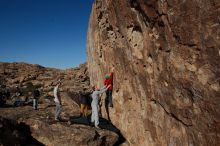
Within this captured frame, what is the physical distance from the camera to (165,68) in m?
9.52

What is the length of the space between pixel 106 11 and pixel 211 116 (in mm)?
8317

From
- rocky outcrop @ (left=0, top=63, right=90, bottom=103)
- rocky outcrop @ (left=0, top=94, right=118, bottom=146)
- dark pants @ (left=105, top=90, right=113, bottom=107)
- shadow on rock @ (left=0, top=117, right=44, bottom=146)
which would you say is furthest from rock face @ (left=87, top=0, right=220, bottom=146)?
rocky outcrop @ (left=0, top=63, right=90, bottom=103)

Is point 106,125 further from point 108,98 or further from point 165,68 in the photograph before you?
point 165,68

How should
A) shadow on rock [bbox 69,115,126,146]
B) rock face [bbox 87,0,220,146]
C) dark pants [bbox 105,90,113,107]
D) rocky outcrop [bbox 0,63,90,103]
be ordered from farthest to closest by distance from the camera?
rocky outcrop [bbox 0,63,90,103]
dark pants [bbox 105,90,113,107]
shadow on rock [bbox 69,115,126,146]
rock face [bbox 87,0,220,146]

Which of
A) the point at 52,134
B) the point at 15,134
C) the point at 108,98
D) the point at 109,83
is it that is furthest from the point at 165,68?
the point at 15,134

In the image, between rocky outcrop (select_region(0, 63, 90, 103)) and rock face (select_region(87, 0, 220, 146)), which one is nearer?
rock face (select_region(87, 0, 220, 146))

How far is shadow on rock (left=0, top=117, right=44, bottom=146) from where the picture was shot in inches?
521

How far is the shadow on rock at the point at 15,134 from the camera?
1323 centimetres

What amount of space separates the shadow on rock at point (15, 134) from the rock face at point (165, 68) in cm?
536

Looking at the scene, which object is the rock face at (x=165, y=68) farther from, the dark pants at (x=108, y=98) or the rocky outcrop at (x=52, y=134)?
the rocky outcrop at (x=52, y=134)

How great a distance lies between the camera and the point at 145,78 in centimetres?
1108

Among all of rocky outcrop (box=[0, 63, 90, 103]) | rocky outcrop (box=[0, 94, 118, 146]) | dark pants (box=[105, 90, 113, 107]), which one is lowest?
rocky outcrop (box=[0, 94, 118, 146])

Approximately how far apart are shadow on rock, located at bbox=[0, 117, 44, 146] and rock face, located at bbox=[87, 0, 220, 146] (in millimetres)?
5364

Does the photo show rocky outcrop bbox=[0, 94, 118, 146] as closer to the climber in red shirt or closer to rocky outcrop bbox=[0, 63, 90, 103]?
the climber in red shirt
